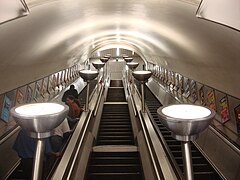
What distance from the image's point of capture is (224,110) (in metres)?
5.54

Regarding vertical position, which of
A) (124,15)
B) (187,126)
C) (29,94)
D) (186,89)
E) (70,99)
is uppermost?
(124,15)

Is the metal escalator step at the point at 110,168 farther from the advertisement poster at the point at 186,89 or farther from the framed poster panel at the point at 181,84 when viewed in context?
the framed poster panel at the point at 181,84

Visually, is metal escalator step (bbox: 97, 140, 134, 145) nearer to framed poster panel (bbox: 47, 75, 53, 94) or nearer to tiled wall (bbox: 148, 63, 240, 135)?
tiled wall (bbox: 148, 63, 240, 135)

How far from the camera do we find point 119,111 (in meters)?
9.98

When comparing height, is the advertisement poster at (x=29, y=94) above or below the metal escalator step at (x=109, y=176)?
above

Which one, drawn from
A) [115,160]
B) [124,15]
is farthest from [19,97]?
[124,15]

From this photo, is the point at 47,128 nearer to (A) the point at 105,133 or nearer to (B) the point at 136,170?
(B) the point at 136,170

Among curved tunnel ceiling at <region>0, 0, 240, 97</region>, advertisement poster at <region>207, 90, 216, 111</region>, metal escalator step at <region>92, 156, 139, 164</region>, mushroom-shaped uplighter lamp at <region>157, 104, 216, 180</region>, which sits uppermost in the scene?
curved tunnel ceiling at <region>0, 0, 240, 97</region>

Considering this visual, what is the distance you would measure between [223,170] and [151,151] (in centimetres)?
143

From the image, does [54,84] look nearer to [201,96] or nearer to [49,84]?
[49,84]

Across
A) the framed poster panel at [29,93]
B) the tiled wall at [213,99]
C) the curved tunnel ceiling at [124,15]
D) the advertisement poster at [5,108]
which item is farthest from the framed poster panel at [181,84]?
the advertisement poster at [5,108]

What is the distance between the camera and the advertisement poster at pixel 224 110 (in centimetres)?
543

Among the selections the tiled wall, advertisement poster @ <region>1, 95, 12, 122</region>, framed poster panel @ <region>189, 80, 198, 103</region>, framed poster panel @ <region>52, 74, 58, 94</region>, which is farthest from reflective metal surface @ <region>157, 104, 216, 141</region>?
framed poster panel @ <region>52, 74, 58, 94</region>

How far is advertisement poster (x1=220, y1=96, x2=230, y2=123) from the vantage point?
5.43m
